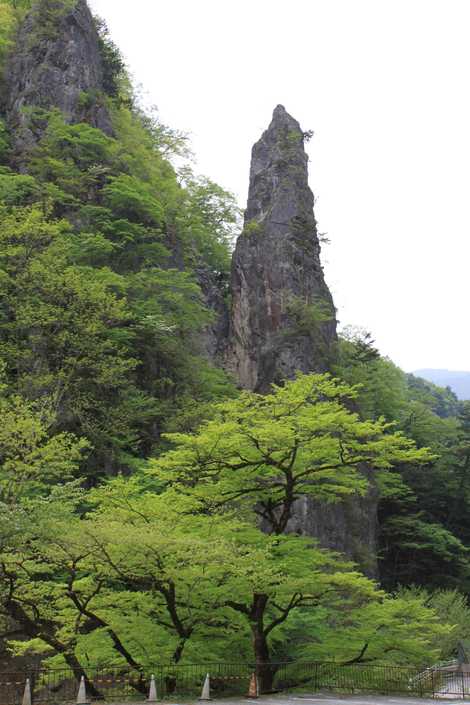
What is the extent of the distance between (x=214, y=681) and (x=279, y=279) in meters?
33.6

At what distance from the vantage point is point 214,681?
19469 mm

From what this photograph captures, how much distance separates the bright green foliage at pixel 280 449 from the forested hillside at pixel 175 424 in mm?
88

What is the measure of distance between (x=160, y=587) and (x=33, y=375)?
56.7ft

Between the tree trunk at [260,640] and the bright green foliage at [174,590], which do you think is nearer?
the bright green foliage at [174,590]

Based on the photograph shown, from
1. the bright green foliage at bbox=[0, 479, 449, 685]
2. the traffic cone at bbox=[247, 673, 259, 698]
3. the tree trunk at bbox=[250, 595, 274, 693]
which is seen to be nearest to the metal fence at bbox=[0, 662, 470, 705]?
the tree trunk at bbox=[250, 595, 274, 693]

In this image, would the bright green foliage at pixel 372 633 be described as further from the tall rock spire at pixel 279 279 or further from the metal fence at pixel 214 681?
the tall rock spire at pixel 279 279

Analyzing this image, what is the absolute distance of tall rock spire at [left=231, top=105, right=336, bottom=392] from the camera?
46.2 m

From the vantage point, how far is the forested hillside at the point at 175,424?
1894 cm

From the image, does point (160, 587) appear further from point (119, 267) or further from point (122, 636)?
point (119, 267)

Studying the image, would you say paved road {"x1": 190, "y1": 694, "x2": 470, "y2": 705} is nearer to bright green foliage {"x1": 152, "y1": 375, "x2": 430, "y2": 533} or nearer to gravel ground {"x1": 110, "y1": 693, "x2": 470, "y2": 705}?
gravel ground {"x1": 110, "y1": 693, "x2": 470, "y2": 705}

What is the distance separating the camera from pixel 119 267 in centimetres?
4306

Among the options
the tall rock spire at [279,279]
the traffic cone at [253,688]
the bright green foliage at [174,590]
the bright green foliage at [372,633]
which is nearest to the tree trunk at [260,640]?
the bright green foliage at [174,590]

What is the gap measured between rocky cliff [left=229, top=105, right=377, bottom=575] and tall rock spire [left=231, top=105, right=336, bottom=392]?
68mm

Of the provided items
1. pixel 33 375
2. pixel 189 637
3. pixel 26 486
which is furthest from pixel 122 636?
pixel 33 375
